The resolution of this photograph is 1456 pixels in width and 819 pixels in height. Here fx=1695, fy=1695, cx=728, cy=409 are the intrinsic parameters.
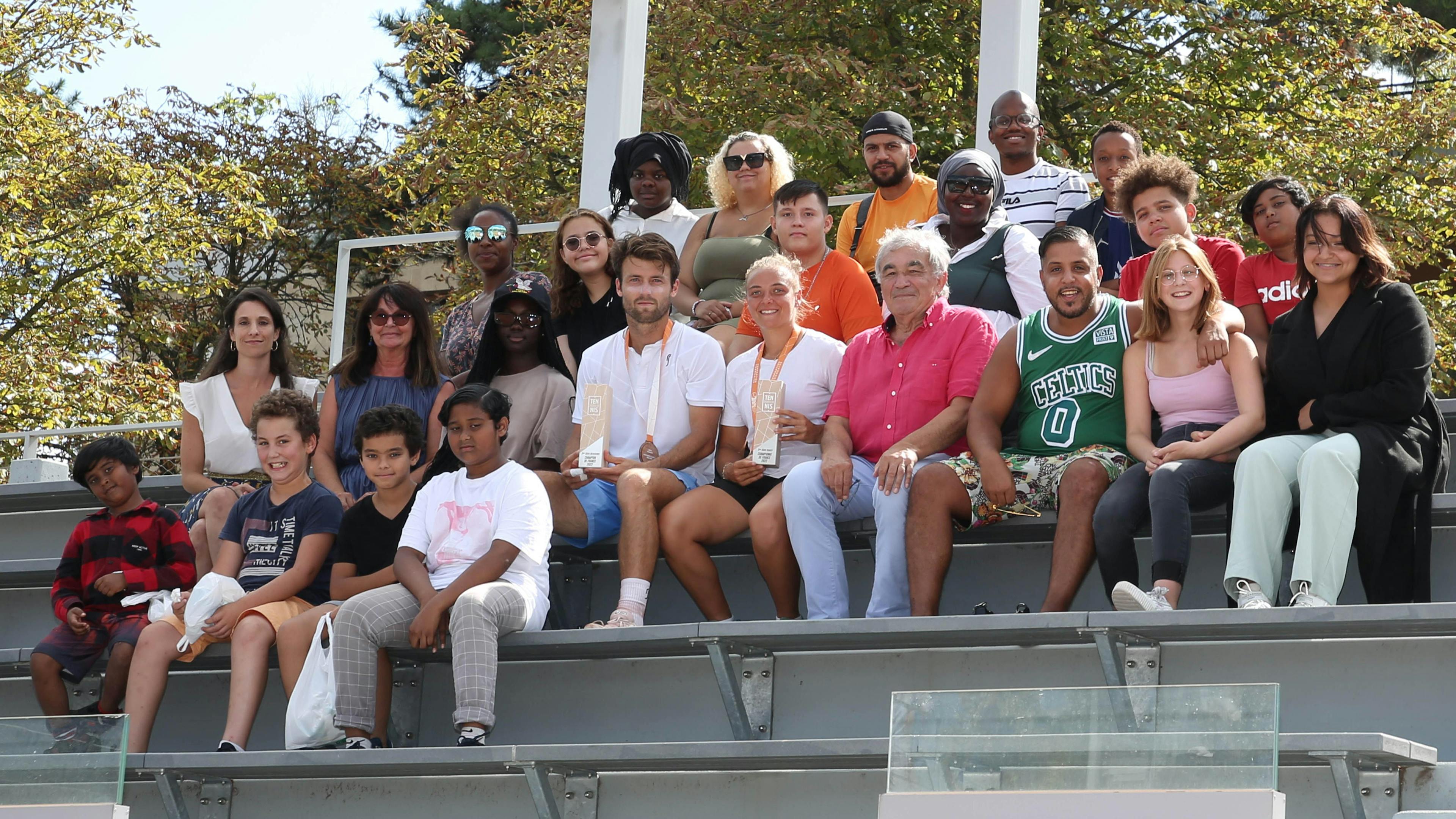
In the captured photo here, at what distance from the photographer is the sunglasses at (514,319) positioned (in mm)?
6164

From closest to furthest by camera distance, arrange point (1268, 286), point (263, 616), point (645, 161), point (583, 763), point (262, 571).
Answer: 1. point (583, 763)
2. point (263, 616)
3. point (1268, 286)
4. point (262, 571)
5. point (645, 161)

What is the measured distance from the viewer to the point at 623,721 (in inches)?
204

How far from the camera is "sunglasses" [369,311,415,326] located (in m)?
6.25

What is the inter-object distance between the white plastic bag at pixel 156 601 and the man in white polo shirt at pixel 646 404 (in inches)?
49.9

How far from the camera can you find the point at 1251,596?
4254 millimetres

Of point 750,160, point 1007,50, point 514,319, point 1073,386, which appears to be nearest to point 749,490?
point 1073,386

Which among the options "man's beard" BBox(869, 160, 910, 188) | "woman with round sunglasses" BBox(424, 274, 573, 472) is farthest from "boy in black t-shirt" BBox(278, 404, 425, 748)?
"man's beard" BBox(869, 160, 910, 188)

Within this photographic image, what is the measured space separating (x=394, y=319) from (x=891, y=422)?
6.74 feet

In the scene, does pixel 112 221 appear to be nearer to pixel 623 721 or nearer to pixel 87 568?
pixel 87 568

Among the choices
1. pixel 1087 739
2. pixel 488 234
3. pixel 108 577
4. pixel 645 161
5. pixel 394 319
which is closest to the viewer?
pixel 1087 739

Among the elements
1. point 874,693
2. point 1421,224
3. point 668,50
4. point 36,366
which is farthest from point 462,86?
point 874,693

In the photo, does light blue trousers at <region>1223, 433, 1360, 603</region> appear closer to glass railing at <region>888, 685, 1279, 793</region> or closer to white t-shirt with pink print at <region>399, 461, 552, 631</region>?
glass railing at <region>888, 685, 1279, 793</region>

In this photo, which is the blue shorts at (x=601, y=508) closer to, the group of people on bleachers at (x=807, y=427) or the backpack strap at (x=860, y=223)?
the group of people on bleachers at (x=807, y=427)

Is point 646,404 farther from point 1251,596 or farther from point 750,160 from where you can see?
point 1251,596
